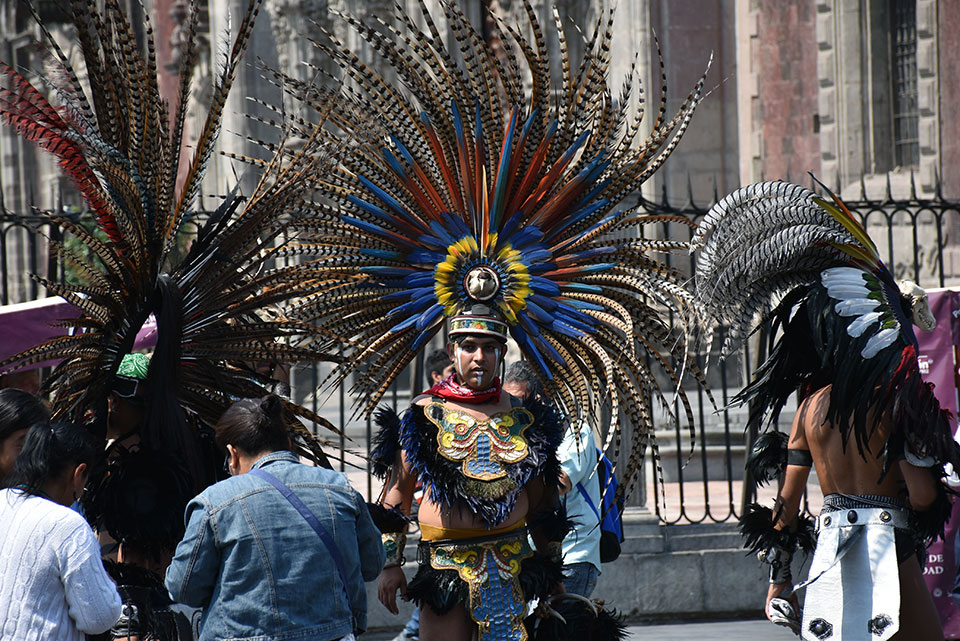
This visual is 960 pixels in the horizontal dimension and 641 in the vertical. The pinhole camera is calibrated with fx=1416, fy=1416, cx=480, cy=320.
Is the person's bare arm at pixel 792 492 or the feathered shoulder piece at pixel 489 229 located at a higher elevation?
the feathered shoulder piece at pixel 489 229

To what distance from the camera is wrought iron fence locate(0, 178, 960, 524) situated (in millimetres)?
7684

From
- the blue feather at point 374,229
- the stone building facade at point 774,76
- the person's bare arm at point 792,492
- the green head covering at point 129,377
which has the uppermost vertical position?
the stone building facade at point 774,76

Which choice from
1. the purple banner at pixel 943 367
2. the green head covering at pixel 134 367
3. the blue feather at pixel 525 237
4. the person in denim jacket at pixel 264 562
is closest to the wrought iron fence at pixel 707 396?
the purple banner at pixel 943 367

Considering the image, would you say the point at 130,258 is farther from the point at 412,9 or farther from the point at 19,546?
the point at 412,9

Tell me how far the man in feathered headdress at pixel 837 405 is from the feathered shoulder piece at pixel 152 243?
1.82 metres

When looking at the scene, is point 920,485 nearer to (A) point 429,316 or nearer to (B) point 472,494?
(B) point 472,494

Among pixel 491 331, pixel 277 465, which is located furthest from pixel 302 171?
pixel 277 465

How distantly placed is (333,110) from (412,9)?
10375mm

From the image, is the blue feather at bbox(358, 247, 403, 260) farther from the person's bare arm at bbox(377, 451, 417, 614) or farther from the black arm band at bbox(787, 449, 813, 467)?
the black arm band at bbox(787, 449, 813, 467)

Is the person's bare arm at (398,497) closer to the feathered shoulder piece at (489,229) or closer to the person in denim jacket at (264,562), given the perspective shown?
the feathered shoulder piece at (489,229)

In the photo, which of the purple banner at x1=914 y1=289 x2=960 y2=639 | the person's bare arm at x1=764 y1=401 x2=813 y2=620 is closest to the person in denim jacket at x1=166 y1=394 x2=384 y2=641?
the person's bare arm at x1=764 y1=401 x2=813 y2=620

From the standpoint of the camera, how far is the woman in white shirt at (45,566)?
3.90m

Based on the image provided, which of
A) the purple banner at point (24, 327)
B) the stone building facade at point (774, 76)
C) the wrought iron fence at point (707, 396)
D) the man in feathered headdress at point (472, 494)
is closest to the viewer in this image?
the man in feathered headdress at point (472, 494)

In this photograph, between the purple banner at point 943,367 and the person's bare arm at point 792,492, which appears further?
the purple banner at point 943,367
